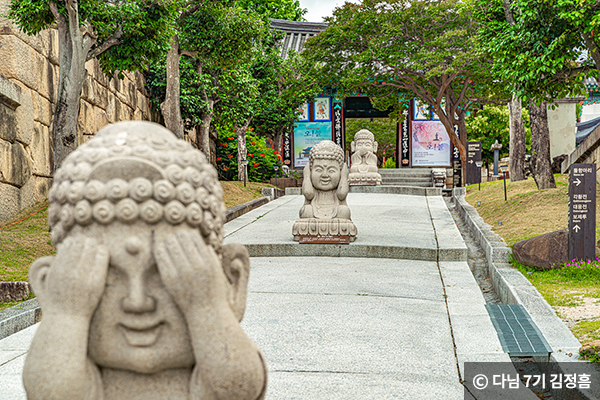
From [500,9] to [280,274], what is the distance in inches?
295

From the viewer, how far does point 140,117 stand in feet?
50.8

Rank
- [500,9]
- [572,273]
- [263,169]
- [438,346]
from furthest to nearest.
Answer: [263,169] < [500,9] < [572,273] < [438,346]

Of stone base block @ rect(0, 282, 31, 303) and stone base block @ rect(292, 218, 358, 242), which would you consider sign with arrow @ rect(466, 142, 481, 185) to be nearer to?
stone base block @ rect(292, 218, 358, 242)

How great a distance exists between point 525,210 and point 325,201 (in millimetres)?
4488

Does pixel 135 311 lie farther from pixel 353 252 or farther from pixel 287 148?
pixel 287 148

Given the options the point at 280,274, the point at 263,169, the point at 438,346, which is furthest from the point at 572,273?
the point at 263,169

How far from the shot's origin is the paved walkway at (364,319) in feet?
11.2

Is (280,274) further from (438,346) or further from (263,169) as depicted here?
(263,169)

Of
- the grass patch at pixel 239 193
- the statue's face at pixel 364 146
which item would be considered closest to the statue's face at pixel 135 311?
the grass patch at pixel 239 193

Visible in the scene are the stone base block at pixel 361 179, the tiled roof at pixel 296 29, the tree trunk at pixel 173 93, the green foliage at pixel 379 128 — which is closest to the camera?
the tree trunk at pixel 173 93

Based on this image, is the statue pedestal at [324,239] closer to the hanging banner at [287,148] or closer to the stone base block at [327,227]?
the stone base block at [327,227]

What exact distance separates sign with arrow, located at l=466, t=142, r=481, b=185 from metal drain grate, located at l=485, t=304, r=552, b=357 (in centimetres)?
1477

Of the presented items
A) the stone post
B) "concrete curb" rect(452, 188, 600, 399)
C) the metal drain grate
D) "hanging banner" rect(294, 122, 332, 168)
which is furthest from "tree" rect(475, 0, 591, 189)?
"hanging banner" rect(294, 122, 332, 168)

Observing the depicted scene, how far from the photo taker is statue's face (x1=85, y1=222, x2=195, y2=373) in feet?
5.93
